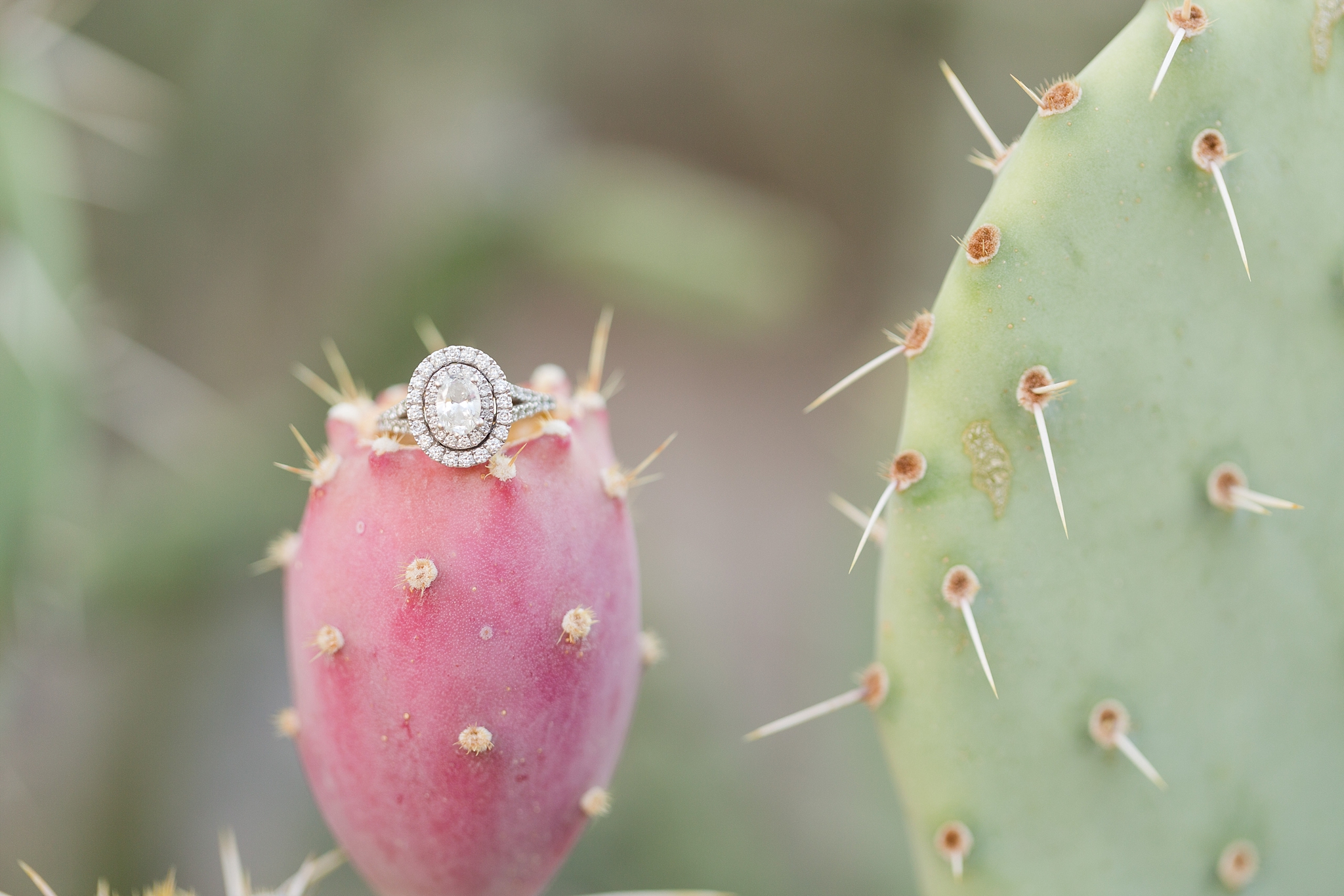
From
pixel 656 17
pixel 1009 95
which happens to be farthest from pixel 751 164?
pixel 1009 95

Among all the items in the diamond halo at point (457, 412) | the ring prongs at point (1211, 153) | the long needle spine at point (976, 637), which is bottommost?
the long needle spine at point (976, 637)

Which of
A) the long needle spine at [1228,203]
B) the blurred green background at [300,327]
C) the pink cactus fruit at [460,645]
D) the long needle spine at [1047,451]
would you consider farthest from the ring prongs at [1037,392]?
the blurred green background at [300,327]

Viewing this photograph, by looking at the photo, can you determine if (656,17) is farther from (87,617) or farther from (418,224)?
(87,617)

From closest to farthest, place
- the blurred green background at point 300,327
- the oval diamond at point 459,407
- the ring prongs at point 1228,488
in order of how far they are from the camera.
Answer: the oval diamond at point 459,407, the ring prongs at point 1228,488, the blurred green background at point 300,327

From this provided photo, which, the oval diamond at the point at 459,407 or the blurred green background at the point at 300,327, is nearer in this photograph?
the oval diamond at the point at 459,407

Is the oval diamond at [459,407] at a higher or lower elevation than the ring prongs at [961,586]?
higher

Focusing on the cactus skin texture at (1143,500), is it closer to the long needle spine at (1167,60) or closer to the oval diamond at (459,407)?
the long needle spine at (1167,60)
